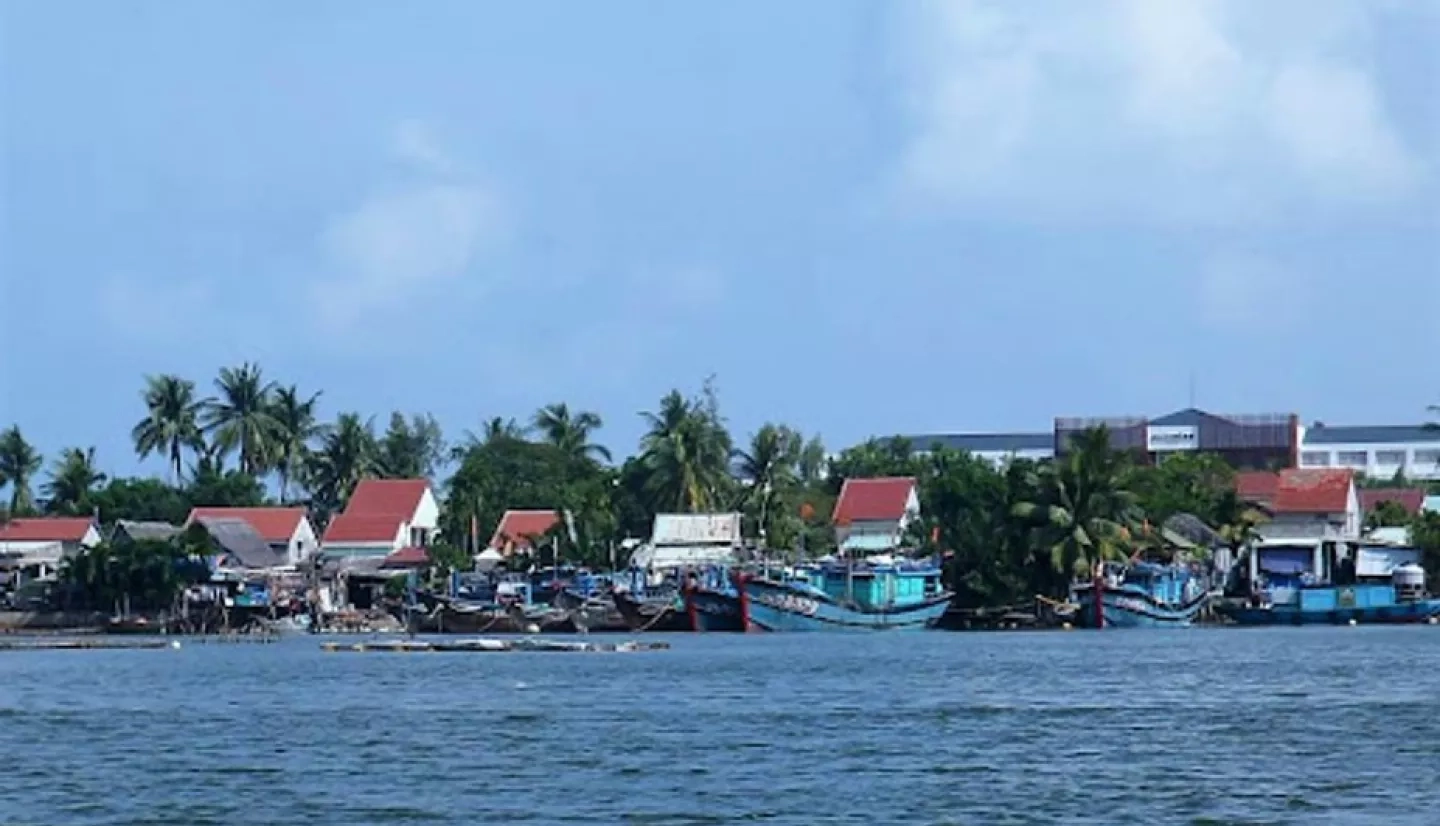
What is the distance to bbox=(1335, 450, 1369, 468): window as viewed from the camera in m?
185

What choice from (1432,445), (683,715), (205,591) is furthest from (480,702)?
(1432,445)

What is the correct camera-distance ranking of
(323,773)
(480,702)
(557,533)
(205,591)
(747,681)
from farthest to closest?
(557,533)
(205,591)
(747,681)
(480,702)
(323,773)

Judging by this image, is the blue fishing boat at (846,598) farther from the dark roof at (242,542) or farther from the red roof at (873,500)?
the dark roof at (242,542)

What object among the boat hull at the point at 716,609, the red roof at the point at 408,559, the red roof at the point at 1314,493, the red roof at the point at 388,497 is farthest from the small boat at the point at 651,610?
the red roof at the point at 1314,493

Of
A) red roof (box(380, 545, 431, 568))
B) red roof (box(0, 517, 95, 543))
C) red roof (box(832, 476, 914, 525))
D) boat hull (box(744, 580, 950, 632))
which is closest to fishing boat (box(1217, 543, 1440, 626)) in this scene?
boat hull (box(744, 580, 950, 632))

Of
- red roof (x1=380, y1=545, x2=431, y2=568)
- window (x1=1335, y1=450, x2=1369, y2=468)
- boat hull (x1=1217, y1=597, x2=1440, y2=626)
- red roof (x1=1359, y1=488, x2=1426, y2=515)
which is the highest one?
window (x1=1335, y1=450, x2=1369, y2=468)

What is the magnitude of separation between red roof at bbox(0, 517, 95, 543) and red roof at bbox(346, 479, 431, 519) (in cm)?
1154

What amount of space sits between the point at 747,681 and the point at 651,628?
117 ft

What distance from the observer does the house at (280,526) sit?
106 m

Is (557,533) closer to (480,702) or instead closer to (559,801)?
(480,702)

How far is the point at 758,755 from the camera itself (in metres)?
35.9

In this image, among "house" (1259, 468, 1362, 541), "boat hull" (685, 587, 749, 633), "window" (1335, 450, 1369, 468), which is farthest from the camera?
"window" (1335, 450, 1369, 468)

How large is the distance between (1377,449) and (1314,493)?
8017 cm

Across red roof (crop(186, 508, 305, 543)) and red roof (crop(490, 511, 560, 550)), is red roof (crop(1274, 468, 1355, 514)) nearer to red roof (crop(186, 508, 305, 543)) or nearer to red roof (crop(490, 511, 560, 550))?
red roof (crop(490, 511, 560, 550))
